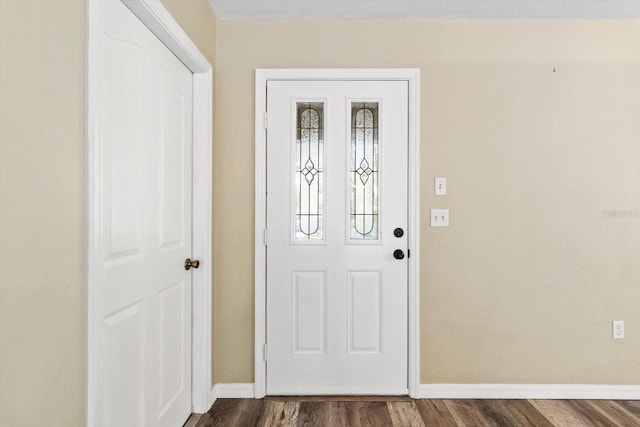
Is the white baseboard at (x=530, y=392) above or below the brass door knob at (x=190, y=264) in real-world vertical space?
below

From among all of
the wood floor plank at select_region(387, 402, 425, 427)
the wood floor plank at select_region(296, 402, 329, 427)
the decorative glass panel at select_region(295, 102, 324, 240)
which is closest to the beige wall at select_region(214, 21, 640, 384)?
the wood floor plank at select_region(387, 402, 425, 427)

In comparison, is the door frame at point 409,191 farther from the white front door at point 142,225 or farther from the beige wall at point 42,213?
the beige wall at point 42,213

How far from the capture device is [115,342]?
1.45 m

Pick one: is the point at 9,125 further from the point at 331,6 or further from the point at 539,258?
the point at 539,258

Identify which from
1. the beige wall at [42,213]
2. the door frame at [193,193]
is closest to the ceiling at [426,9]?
the door frame at [193,193]

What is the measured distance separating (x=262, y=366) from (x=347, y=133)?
5.03ft

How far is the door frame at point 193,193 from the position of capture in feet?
3.82

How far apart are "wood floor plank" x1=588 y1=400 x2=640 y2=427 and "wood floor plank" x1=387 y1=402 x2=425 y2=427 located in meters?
1.08

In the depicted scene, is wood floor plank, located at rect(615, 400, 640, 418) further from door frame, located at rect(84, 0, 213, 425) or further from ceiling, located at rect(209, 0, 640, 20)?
door frame, located at rect(84, 0, 213, 425)

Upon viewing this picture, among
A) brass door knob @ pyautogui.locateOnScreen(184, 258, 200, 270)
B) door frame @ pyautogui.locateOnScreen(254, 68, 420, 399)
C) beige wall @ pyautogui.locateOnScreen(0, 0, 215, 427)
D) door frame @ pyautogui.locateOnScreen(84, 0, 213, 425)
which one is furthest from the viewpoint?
door frame @ pyautogui.locateOnScreen(254, 68, 420, 399)

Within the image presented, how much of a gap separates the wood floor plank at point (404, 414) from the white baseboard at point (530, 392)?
159 mm

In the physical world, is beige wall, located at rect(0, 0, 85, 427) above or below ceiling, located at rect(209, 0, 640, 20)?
below

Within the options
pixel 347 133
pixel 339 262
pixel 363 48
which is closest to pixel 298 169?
pixel 347 133

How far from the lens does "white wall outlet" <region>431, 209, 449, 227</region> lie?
8.14 feet
